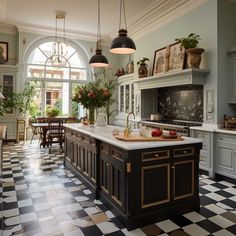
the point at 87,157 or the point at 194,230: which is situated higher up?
the point at 87,157

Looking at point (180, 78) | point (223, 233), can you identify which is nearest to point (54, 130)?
point (180, 78)

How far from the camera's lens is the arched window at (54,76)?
8.23m

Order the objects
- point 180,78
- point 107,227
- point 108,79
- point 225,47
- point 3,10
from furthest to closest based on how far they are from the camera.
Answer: point 108,79, point 3,10, point 180,78, point 225,47, point 107,227

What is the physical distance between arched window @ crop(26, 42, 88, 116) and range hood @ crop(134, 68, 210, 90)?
3651mm

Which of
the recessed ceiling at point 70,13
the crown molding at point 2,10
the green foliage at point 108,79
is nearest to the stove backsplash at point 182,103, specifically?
the recessed ceiling at point 70,13

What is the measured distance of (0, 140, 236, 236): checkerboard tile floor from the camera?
8.17 ft

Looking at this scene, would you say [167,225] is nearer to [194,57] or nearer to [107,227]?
[107,227]

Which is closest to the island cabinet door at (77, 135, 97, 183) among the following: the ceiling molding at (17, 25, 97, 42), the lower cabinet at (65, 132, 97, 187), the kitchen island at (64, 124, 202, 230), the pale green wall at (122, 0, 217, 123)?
the lower cabinet at (65, 132, 97, 187)

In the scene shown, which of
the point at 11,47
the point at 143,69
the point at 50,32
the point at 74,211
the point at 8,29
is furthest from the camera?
the point at 50,32

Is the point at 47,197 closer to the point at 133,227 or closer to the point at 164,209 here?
the point at 133,227

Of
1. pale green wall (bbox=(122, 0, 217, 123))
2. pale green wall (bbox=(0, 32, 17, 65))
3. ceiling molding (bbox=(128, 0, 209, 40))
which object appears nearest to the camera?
pale green wall (bbox=(122, 0, 217, 123))

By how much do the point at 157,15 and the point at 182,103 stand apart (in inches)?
92.6

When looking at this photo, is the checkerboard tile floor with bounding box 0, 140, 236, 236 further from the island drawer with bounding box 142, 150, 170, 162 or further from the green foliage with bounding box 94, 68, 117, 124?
Result: the green foliage with bounding box 94, 68, 117, 124

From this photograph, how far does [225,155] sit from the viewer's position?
4074 millimetres
